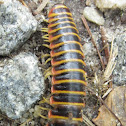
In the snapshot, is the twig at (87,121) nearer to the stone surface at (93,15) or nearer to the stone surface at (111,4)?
the stone surface at (93,15)

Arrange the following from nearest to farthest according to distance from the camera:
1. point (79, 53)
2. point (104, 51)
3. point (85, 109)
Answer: point (79, 53) → point (85, 109) → point (104, 51)

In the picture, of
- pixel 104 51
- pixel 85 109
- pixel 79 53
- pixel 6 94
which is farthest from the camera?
pixel 104 51

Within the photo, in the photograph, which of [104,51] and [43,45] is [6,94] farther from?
[104,51]

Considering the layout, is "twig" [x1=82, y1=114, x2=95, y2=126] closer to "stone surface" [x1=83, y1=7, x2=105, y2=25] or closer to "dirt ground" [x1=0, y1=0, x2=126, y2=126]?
"dirt ground" [x1=0, y1=0, x2=126, y2=126]

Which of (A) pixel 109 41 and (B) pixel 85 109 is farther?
(A) pixel 109 41

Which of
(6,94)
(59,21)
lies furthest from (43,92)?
(59,21)

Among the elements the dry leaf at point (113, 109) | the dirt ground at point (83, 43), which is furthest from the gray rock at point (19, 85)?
the dry leaf at point (113, 109)

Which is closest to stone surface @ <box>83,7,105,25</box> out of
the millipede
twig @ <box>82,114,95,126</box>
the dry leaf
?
the millipede
